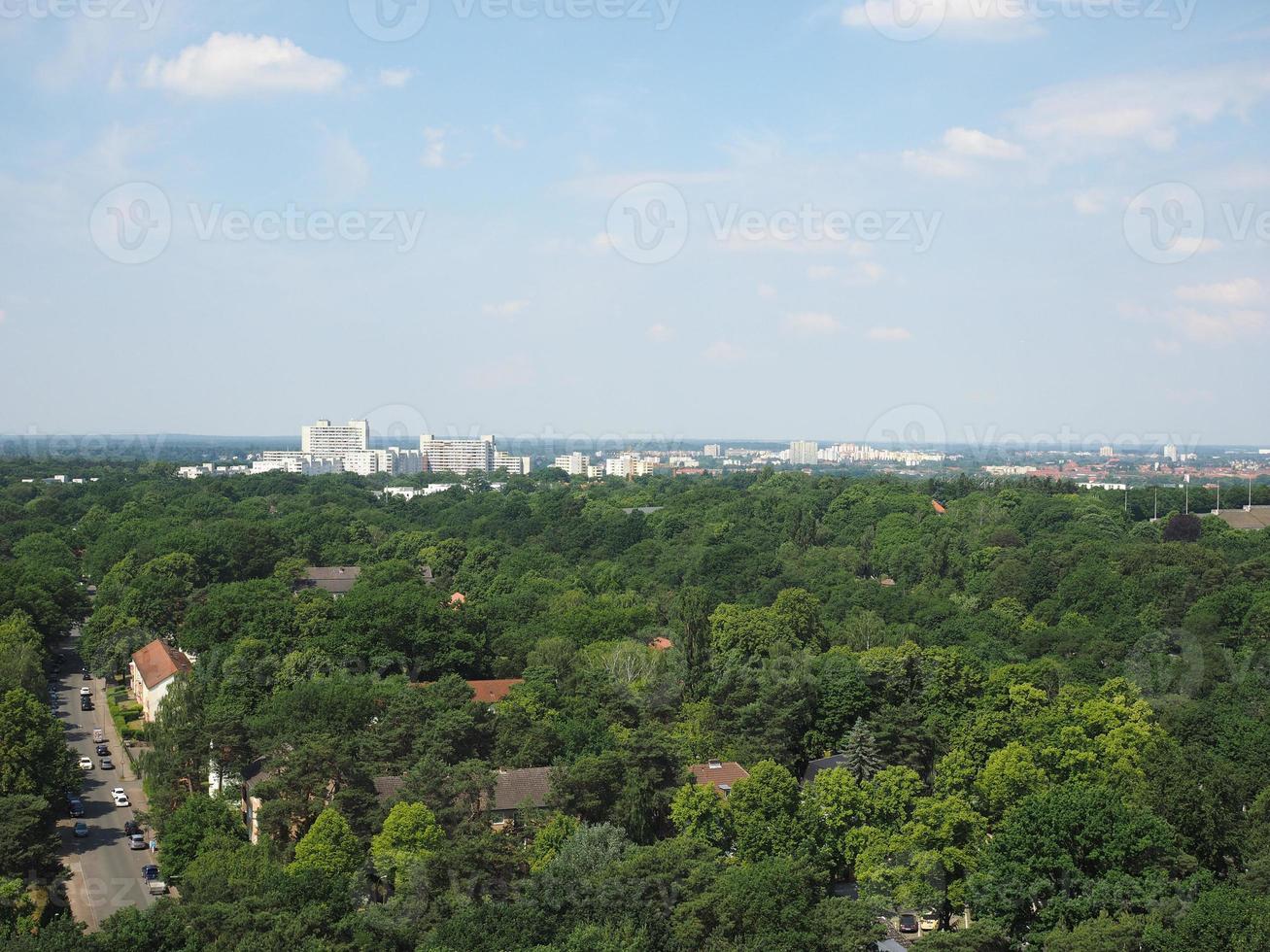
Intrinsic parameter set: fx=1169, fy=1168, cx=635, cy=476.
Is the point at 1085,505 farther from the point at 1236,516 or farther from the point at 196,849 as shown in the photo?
the point at 196,849

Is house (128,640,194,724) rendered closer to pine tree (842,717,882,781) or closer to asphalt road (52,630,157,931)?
asphalt road (52,630,157,931)

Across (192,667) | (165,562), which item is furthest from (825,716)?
(165,562)

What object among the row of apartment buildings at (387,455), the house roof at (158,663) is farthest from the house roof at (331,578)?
the row of apartment buildings at (387,455)

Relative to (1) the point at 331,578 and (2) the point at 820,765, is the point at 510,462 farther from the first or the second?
(2) the point at 820,765

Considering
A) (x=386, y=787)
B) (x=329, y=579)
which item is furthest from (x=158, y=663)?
(x=329, y=579)

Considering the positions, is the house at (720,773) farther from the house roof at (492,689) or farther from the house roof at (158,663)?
the house roof at (158,663)

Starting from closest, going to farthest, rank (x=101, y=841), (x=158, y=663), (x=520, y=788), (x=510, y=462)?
1. (x=520, y=788)
2. (x=101, y=841)
3. (x=158, y=663)
4. (x=510, y=462)

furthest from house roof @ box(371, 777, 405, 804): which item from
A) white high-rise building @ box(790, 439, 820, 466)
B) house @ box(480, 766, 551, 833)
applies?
white high-rise building @ box(790, 439, 820, 466)
